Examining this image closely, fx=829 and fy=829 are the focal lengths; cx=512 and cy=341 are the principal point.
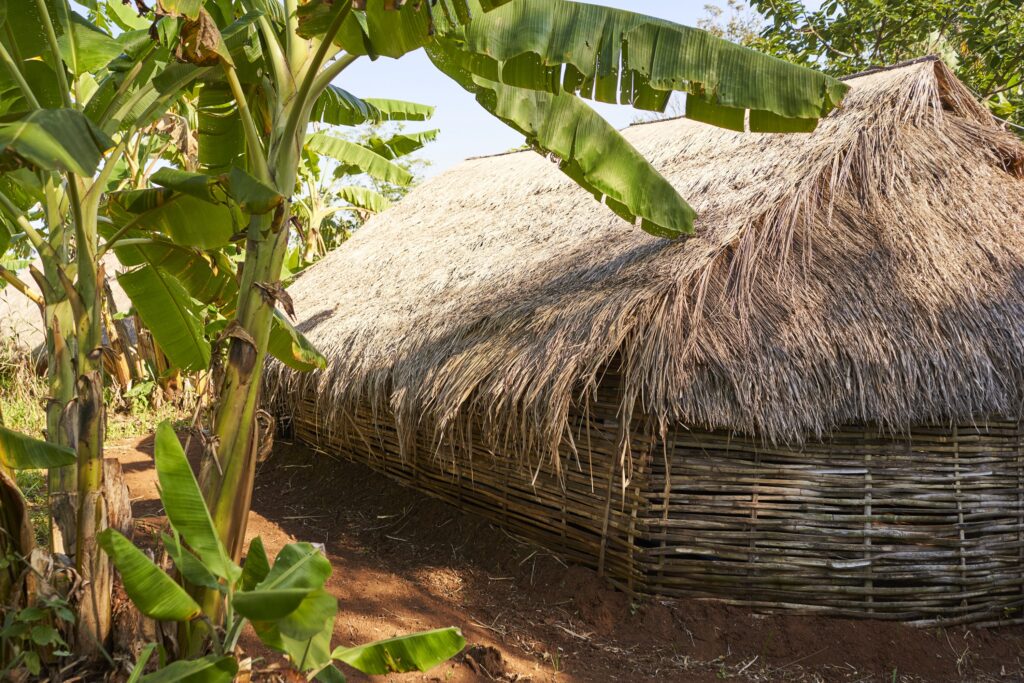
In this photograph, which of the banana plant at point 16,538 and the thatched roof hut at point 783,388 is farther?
the thatched roof hut at point 783,388

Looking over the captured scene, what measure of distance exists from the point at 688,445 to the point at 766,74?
190cm

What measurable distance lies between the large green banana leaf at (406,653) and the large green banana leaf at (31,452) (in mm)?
1149

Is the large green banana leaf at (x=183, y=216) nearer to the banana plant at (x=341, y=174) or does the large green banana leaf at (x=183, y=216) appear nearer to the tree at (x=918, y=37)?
the banana plant at (x=341, y=174)

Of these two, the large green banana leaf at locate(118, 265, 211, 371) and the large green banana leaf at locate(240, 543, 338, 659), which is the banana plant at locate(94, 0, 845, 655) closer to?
the large green banana leaf at locate(240, 543, 338, 659)

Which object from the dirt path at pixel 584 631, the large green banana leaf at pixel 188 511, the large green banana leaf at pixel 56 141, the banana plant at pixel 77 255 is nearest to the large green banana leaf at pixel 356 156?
the dirt path at pixel 584 631

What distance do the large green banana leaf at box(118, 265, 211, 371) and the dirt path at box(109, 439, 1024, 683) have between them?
1473 mm

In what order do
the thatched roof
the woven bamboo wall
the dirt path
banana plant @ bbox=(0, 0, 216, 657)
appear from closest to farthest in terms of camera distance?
1. banana plant @ bbox=(0, 0, 216, 657)
2. the dirt path
3. the thatched roof
4. the woven bamboo wall

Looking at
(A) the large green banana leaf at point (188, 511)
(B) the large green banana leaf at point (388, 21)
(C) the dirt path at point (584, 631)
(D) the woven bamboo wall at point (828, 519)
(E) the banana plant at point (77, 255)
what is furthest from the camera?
(D) the woven bamboo wall at point (828, 519)

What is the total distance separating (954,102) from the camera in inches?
226

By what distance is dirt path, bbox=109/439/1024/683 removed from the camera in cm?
396

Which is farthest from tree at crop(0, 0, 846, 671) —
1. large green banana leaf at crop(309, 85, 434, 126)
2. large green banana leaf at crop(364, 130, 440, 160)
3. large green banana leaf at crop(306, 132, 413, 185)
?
large green banana leaf at crop(364, 130, 440, 160)

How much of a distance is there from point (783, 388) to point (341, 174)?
314 inches

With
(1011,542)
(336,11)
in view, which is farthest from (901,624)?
(336,11)

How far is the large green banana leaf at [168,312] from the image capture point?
4.08 meters
